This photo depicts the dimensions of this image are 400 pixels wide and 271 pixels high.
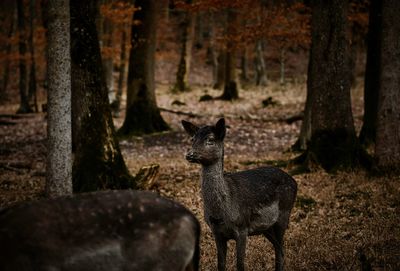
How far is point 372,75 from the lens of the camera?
50.3ft

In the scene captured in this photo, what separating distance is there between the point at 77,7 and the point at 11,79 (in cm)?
3825

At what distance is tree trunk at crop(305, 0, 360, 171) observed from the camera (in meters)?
12.0

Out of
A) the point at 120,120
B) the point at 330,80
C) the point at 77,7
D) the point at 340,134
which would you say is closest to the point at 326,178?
the point at 340,134

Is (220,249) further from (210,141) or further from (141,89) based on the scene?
(141,89)

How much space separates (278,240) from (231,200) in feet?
3.65

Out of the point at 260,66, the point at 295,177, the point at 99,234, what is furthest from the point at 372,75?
the point at 260,66

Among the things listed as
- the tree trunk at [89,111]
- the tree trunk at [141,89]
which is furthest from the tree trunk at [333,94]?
the tree trunk at [141,89]

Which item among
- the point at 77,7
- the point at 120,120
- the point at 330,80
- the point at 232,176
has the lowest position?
the point at 120,120

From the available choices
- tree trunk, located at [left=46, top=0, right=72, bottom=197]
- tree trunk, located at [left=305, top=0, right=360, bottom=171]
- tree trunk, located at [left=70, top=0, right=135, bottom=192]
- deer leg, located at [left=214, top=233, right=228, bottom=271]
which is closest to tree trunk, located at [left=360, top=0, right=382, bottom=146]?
tree trunk, located at [left=305, top=0, right=360, bottom=171]

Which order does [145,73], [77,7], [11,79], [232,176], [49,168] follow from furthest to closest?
[11,79] → [145,73] → [77,7] → [49,168] → [232,176]

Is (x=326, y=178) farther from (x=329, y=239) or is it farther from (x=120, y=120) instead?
(x=120, y=120)

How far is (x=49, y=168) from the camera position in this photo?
8.84m

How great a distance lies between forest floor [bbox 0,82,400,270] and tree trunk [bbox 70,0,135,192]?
4.06 feet

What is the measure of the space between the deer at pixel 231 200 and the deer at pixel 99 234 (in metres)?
1.99
